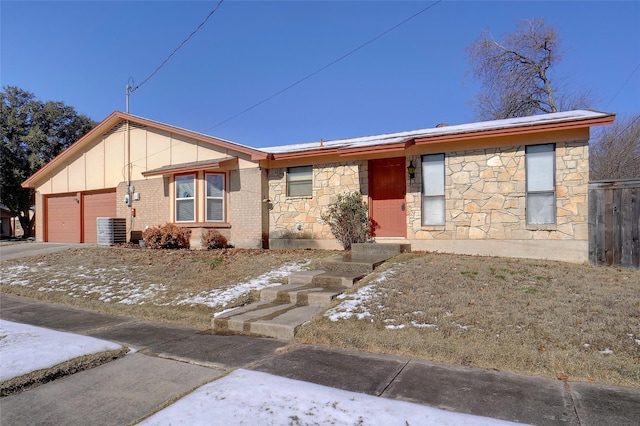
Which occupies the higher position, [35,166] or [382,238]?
[35,166]

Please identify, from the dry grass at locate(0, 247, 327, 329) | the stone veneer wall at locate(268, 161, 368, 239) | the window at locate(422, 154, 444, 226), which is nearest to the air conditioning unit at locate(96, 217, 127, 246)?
the dry grass at locate(0, 247, 327, 329)

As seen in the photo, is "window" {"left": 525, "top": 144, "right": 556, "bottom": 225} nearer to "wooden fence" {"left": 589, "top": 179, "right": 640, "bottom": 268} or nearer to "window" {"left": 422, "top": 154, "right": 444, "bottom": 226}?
"wooden fence" {"left": 589, "top": 179, "right": 640, "bottom": 268}

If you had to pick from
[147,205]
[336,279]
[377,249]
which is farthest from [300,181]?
[147,205]

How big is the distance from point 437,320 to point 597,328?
1822 millimetres

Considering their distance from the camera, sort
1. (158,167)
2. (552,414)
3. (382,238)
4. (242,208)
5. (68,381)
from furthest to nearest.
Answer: (158,167), (242,208), (382,238), (68,381), (552,414)

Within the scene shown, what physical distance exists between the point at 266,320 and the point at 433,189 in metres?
6.62

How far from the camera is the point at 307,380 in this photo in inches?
146

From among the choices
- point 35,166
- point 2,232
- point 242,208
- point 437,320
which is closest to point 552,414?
point 437,320

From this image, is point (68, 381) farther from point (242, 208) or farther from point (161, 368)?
point (242, 208)

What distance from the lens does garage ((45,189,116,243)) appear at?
16672 mm

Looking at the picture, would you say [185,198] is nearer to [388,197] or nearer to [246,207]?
[246,207]

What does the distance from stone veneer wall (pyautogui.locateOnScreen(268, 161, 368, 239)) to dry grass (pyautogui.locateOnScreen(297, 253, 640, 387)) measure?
4.58 m

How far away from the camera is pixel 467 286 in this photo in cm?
640

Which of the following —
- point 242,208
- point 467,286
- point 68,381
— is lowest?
point 68,381
